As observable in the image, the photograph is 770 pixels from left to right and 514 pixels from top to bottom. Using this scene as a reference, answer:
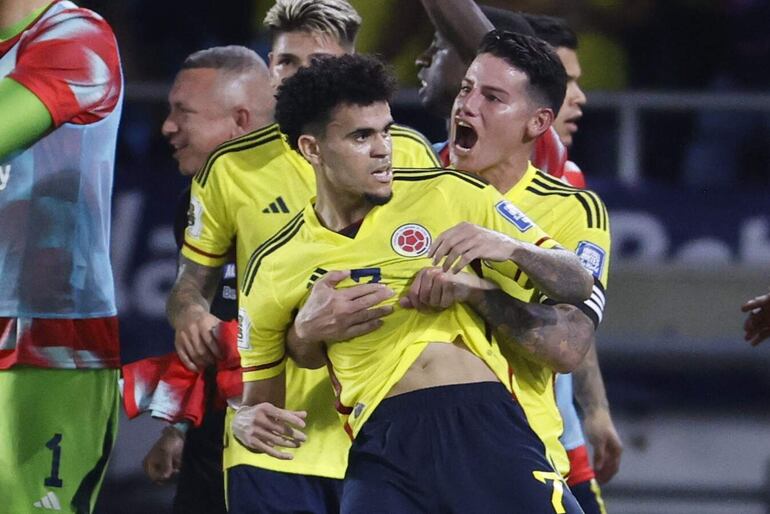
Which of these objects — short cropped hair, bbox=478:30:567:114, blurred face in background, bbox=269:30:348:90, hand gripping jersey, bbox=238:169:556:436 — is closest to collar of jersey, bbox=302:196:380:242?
hand gripping jersey, bbox=238:169:556:436

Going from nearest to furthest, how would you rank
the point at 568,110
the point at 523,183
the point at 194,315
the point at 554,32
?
the point at 523,183 → the point at 194,315 → the point at 568,110 → the point at 554,32

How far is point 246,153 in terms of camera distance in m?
4.47

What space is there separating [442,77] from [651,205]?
2.11 m

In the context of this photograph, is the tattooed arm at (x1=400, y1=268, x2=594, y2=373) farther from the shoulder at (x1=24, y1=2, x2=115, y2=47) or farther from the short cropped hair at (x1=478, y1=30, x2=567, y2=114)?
the shoulder at (x1=24, y1=2, x2=115, y2=47)

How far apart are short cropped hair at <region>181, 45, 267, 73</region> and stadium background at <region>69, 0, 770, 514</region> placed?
1.69 metres

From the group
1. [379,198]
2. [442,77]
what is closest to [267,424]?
[379,198]

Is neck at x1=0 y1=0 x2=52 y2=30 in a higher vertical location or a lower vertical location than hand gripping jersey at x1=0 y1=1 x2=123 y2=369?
higher

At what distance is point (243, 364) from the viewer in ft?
13.0

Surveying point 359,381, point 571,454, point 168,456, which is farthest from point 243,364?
point 571,454

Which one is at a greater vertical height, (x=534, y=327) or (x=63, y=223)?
(x=63, y=223)

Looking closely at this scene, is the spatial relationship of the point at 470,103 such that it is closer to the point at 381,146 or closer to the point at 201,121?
the point at 381,146

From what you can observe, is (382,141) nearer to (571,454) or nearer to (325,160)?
(325,160)

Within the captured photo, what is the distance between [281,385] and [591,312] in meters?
0.76

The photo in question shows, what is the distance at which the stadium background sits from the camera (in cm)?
686
